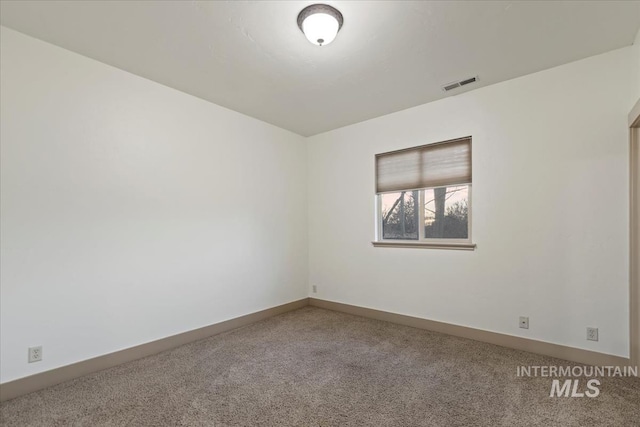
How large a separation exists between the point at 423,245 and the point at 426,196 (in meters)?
0.61

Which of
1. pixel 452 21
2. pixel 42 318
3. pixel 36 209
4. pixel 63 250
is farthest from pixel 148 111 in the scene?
pixel 452 21

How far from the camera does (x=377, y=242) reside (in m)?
4.01

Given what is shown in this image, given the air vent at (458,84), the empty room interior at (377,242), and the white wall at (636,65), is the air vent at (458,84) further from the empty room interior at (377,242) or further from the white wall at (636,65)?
the white wall at (636,65)

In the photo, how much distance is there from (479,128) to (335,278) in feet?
8.87

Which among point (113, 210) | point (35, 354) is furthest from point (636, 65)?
point (35, 354)

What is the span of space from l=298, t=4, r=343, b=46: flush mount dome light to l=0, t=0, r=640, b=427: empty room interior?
13 mm

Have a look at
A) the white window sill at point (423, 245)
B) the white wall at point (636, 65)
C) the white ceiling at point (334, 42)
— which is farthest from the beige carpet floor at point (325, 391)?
the white ceiling at point (334, 42)

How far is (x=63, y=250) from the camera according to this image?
2.45 metres

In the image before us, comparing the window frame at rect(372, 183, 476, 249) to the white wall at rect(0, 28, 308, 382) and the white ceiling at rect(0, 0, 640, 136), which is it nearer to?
the white ceiling at rect(0, 0, 640, 136)

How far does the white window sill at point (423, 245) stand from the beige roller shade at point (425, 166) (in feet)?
2.25

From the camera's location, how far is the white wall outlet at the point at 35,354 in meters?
2.28

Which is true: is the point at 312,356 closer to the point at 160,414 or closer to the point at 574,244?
the point at 160,414

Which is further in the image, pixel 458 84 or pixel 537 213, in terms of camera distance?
pixel 458 84

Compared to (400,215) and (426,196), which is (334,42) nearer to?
(426,196)
